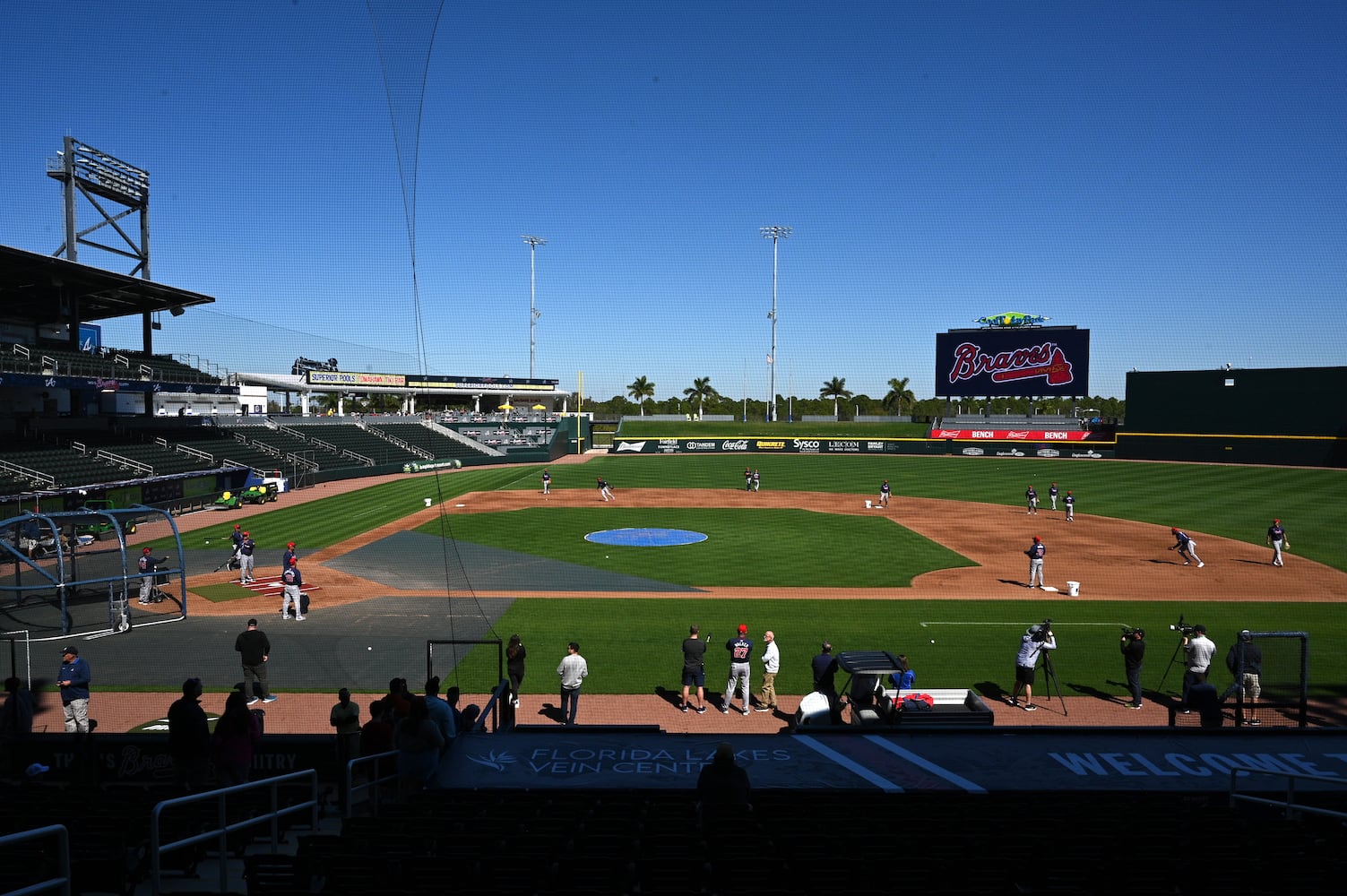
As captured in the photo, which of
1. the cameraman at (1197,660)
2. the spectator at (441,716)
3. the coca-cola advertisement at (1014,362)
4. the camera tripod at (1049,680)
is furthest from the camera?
the coca-cola advertisement at (1014,362)

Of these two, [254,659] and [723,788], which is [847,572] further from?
[723,788]

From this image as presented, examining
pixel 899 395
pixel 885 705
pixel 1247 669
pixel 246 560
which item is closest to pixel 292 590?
pixel 246 560

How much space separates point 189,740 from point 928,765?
802cm

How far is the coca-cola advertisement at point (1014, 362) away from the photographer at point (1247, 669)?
63365 millimetres

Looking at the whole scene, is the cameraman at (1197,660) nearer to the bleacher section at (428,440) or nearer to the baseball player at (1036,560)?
the baseball player at (1036,560)

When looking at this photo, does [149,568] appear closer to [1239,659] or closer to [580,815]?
[580,815]

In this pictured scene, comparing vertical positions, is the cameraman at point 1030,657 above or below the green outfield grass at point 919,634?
above

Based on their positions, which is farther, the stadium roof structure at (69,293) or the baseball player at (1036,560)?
the stadium roof structure at (69,293)

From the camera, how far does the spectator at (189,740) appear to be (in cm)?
761

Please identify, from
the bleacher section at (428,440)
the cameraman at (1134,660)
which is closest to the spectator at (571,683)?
the cameraman at (1134,660)

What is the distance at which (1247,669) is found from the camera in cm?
1181

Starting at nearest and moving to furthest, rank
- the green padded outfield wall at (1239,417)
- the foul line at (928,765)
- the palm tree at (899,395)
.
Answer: the foul line at (928,765), the green padded outfield wall at (1239,417), the palm tree at (899,395)

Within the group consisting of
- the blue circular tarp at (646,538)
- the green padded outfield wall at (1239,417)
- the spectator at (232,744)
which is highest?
the green padded outfield wall at (1239,417)

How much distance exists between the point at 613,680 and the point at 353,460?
45.7m
